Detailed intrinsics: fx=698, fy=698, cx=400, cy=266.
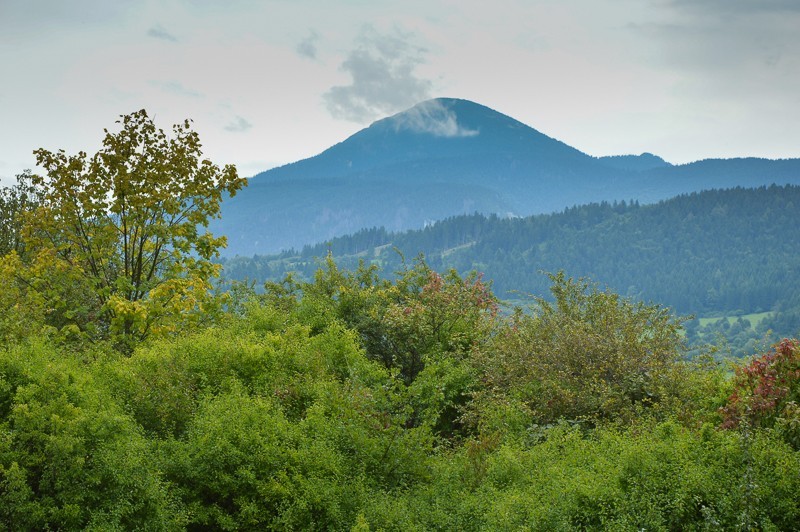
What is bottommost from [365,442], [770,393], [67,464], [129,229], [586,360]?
[365,442]

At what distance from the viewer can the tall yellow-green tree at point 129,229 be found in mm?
16672

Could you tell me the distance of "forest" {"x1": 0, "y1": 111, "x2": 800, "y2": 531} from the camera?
8.94 m

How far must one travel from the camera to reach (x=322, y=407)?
11.5 metres

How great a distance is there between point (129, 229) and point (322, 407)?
29.6 ft

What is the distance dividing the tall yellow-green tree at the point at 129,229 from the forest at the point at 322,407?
0.06m

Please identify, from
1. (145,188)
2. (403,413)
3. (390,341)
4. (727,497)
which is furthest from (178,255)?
(727,497)

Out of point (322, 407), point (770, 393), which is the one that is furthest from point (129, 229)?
point (770, 393)

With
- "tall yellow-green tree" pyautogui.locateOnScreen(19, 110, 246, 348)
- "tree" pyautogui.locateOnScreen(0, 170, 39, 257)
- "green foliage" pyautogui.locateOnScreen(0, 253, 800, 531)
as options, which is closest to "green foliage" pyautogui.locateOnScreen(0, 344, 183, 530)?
"green foliage" pyautogui.locateOnScreen(0, 253, 800, 531)

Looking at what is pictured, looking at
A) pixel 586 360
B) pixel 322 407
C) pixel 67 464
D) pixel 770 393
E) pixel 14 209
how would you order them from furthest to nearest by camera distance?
pixel 14 209 → pixel 586 360 → pixel 322 407 → pixel 770 393 → pixel 67 464

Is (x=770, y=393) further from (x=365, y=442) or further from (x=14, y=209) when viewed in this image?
(x=14, y=209)

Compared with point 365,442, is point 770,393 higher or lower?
higher

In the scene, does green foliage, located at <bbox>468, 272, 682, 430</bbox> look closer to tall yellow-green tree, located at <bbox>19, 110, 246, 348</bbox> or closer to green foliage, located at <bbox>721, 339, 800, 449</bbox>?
green foliage, located at <bbox>721, 339, 800, 449</bbox>

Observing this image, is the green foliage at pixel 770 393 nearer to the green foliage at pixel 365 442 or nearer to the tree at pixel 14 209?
the green foliage at pixel 365 442

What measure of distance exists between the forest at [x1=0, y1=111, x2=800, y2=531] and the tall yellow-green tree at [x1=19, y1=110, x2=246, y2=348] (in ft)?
0.21
